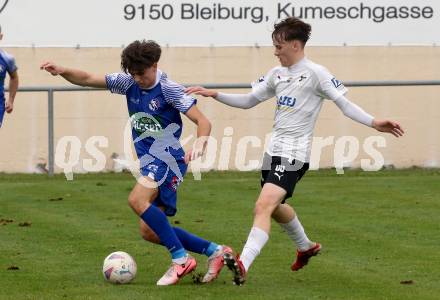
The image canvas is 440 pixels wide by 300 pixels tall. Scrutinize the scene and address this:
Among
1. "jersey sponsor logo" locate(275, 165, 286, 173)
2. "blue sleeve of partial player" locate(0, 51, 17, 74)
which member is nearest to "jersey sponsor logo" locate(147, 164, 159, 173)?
"jersey sponsor logo" locate(275, 165, 286, 173)

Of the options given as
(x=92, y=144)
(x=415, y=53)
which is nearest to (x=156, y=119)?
(x=92, y=144)

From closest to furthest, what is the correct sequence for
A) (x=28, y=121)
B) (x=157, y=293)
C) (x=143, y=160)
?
(x=157, y=293)
(x=143, y=160)
(x=28, y=121)

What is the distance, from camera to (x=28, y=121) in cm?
1966

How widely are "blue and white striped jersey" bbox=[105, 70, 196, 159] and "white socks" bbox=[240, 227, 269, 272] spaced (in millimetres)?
912

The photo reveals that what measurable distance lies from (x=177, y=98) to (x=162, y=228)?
98cm

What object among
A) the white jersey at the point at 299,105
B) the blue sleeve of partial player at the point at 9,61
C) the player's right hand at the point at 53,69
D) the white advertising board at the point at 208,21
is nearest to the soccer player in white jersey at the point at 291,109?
the white jersey at the point at 299,105

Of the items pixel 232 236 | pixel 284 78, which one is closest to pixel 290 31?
pixel 284 78

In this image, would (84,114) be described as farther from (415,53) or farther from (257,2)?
(415,53)

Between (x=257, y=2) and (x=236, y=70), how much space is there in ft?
4.17

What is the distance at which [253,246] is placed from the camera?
27.6 ft

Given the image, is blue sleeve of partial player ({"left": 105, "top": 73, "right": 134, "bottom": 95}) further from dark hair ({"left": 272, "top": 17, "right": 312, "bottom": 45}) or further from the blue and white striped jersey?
dark hair ({"left": 272, "top": 17, "right": 312, "bottom": 45})

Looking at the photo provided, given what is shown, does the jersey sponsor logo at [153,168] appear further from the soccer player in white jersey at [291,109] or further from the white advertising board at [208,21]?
the white advertising board at [208,21]

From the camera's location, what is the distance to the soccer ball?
337 inches

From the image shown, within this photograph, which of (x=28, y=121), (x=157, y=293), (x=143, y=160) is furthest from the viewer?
(x=28, y=121)
